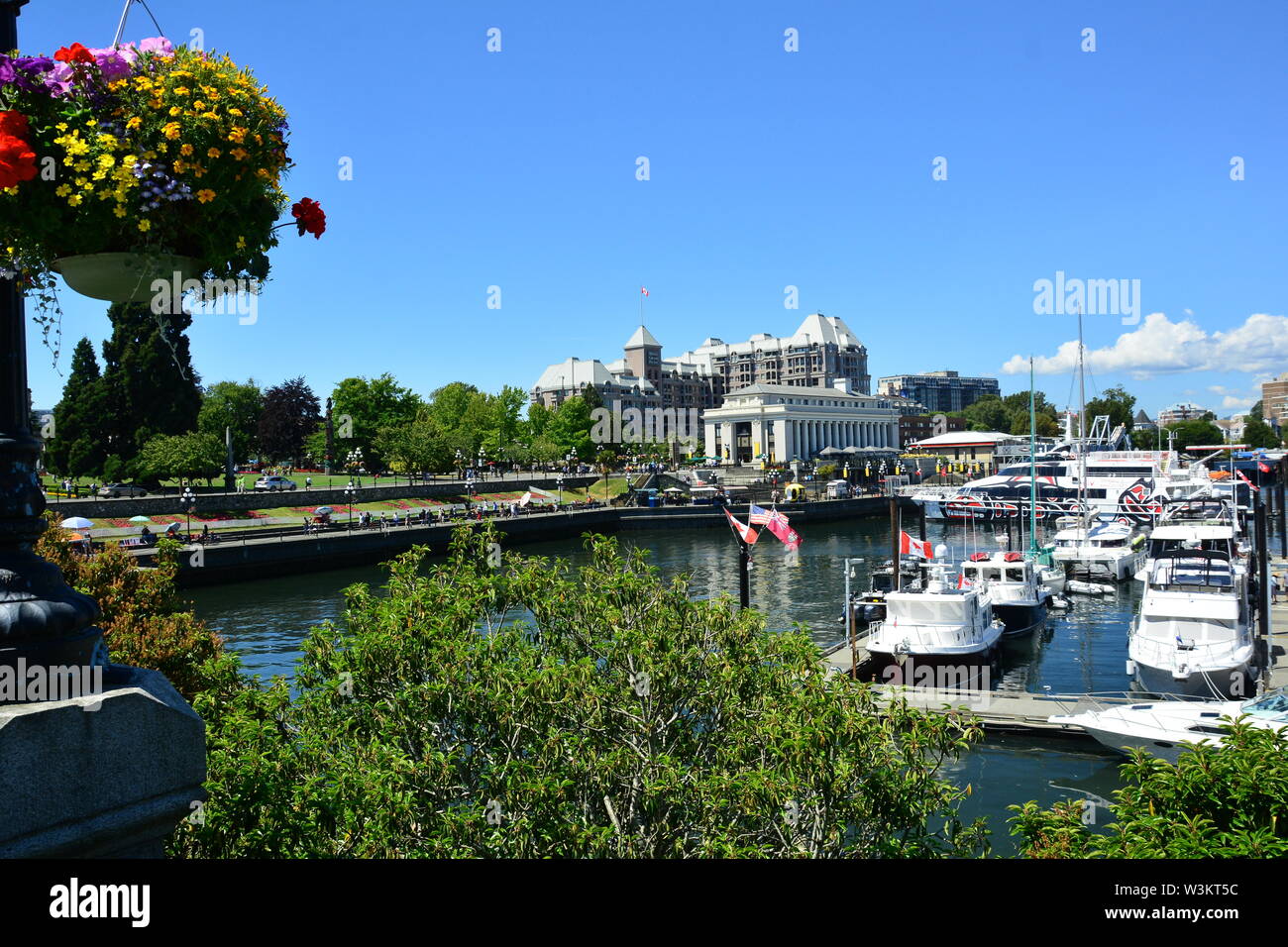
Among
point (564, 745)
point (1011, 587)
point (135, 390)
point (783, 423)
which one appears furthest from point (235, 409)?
point (564, 745)

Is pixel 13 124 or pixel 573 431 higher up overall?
pixel 573 431

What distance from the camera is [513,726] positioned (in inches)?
337

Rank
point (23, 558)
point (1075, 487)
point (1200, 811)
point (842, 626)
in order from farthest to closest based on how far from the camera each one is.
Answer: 1. point (1075, 487)
2. point (842, 626)
3. point (1200, 811)
4. point (23, 558)

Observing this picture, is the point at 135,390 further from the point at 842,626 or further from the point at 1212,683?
the point at 1212,683

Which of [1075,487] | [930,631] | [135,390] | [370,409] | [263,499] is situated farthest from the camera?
[370,409]

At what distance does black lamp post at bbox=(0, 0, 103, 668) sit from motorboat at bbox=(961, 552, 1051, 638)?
3398cm

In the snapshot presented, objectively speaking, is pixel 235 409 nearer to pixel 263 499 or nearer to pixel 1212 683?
pixel 263 499

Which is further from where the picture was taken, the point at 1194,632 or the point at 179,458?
the point at 179,458

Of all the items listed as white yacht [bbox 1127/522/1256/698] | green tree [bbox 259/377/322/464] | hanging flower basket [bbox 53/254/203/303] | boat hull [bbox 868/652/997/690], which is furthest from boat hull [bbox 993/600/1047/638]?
green tree [bbox 259/377/322/464]

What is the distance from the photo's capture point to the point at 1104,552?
2073 inches

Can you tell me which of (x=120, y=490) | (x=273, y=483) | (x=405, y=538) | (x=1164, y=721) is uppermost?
(x=273, y=483)

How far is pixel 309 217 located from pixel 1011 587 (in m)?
37.0

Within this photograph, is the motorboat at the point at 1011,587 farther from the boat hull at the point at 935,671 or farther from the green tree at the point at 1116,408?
the green tree at the point at 1116,408
